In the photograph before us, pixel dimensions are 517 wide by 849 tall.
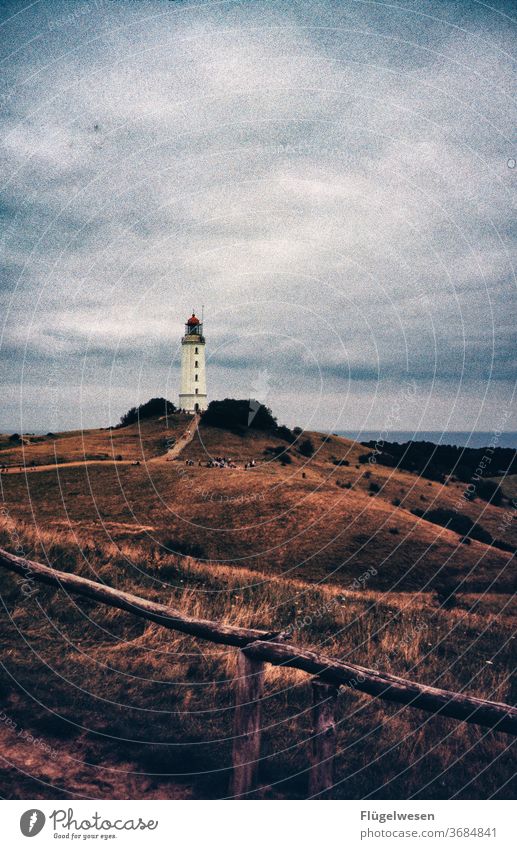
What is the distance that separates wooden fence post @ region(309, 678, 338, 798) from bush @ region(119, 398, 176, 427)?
6464 cm

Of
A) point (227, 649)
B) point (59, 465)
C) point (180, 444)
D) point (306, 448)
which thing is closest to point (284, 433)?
point (306, 448)

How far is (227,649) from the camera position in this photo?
1748 centimetres

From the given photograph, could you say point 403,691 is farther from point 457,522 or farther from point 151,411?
point 151,411

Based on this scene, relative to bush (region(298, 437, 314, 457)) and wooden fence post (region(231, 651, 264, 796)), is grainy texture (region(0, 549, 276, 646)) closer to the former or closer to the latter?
wooden fence post (region(231, 651, 264, 796))

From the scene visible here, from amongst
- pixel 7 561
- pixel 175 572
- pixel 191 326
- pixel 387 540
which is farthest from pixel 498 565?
pixel 191 326

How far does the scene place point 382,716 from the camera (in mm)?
15062

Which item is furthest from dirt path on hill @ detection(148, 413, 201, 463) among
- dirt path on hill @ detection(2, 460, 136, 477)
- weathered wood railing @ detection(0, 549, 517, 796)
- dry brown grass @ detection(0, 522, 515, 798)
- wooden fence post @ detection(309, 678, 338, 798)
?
wooden fence post @ detection(309, 678, 338, 798)

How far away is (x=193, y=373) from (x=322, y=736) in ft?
249

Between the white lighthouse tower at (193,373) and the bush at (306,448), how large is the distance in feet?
71.5

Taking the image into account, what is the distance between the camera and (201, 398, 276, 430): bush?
67250mm

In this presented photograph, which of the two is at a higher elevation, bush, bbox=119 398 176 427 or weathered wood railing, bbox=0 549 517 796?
bush, bbox=119 398 176 427

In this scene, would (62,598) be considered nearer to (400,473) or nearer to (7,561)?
(7,561)

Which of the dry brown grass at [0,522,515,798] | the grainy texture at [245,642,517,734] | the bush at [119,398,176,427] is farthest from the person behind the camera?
the bush at [119,398,176,427]
